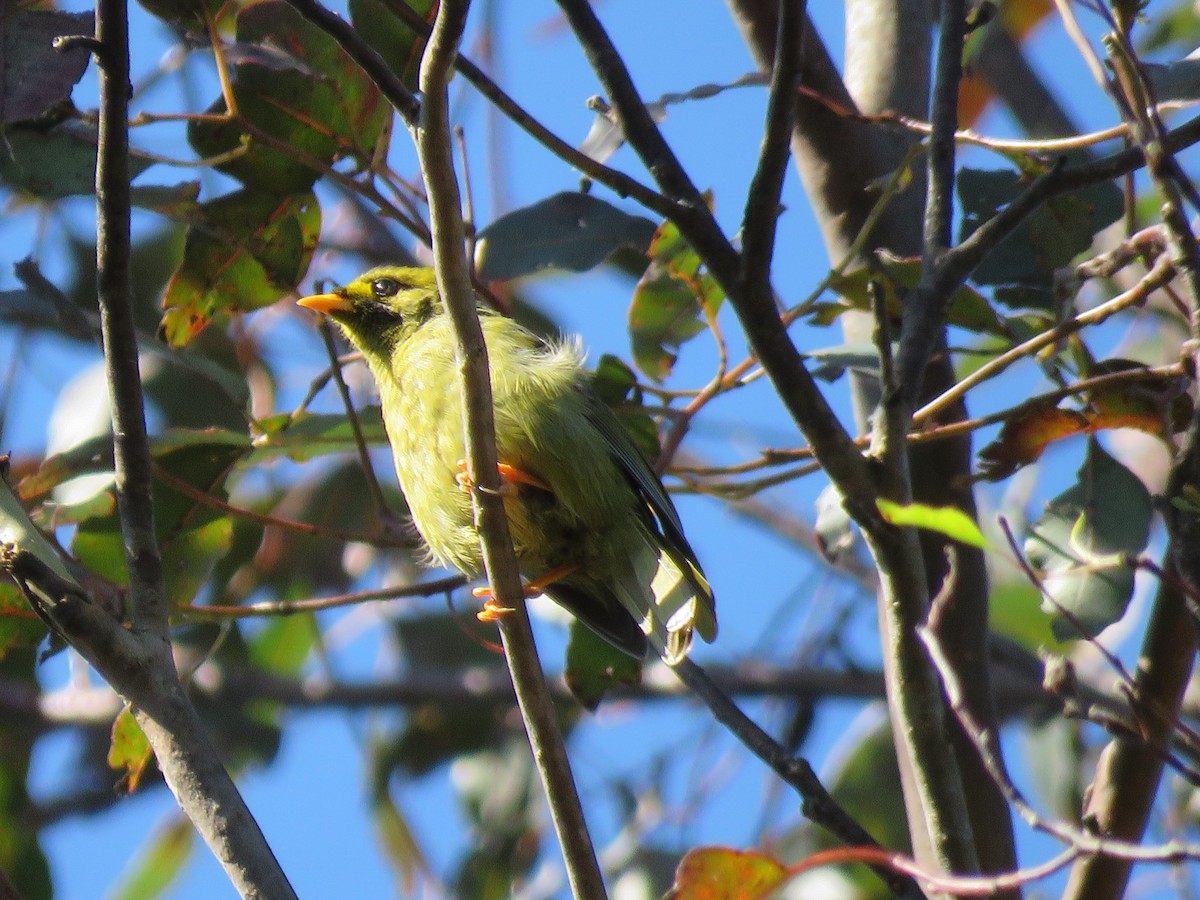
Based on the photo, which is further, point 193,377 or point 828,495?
point 193,377

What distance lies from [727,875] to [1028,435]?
141 cm

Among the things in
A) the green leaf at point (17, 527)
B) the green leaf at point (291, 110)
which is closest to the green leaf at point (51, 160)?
the green leaf at point (291, 110)

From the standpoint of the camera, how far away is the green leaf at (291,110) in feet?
11.4

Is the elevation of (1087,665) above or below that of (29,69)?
below

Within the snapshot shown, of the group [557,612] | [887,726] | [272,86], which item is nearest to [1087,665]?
[887,726]

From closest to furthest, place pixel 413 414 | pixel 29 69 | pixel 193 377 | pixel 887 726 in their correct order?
pixel 29 69
pixel 413 414
pixel 193 377
pixel 887 726

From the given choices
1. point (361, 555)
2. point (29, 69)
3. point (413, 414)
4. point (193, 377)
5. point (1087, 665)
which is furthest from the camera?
point (361, 555)

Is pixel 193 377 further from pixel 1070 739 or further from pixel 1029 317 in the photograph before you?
pixel 1070 739

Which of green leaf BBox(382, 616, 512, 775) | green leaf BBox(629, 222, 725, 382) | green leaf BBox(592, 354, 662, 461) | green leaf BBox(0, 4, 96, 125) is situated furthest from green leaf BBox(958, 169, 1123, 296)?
green leaf BBox(382, 616, 512, 775)

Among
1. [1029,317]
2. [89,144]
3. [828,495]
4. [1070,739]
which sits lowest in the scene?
[1070,739]

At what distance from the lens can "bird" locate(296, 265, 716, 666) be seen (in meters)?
3.68

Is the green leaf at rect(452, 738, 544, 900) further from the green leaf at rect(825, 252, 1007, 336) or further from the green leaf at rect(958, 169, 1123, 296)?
the green leaf at rect(958, 169, 1123, 296)

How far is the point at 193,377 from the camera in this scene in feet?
16.9

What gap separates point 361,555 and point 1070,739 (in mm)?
3516
